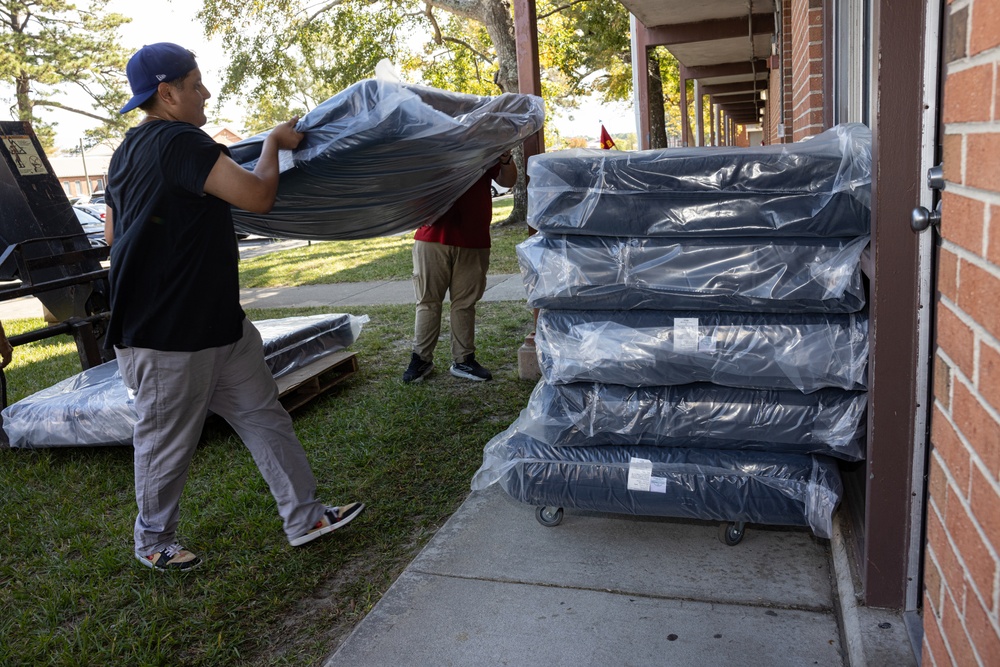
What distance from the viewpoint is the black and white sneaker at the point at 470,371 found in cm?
560

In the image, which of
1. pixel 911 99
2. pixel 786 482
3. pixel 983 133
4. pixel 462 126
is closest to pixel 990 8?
pixel 983 133

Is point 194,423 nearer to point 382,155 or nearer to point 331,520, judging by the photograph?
point 331,520

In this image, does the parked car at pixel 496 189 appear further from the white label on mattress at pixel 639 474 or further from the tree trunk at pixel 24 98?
the tree trunk at pixel 24 98

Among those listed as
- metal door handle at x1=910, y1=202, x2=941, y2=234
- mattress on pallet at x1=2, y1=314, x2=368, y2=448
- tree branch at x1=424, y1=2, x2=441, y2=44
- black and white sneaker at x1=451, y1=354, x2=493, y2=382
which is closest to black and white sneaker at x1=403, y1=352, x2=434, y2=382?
black and white sneaker at x1=451, y1=354, x2=493, y2=382

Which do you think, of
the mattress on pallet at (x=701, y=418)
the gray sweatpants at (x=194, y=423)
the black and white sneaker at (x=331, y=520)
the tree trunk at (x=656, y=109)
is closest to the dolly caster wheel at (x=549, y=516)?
the mattress on pallet at (x=701, y=418)

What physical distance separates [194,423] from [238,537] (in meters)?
0.65

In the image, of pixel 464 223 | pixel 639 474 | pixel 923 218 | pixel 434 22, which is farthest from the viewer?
pixel 434 22

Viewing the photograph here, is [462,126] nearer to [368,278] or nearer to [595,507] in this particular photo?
[595,507]

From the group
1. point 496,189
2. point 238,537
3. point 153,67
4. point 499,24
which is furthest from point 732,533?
point 496,189

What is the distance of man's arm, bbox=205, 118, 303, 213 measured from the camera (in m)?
2.85

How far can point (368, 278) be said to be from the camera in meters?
11.6

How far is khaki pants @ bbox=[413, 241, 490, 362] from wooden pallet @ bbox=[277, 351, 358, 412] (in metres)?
0.53

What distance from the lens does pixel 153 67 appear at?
114 inches

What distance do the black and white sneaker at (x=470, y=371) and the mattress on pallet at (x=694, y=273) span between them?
97.5 inches
